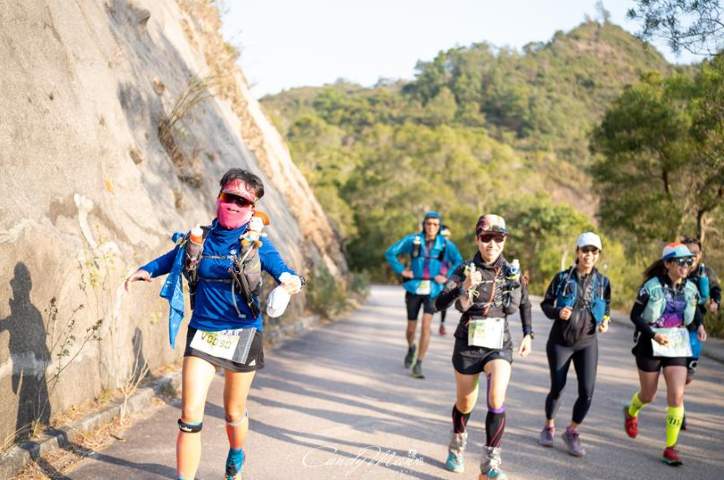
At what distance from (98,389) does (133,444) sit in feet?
2.49

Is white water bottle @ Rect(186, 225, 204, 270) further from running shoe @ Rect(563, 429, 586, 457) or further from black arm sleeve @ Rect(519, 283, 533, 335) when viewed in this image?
running shoe @ Rect(563, 429, 586, 457)

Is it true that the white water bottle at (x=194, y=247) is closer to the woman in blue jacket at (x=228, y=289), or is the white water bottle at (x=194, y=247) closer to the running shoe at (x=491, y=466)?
the woman in blue jacket at (x=228, y=289)

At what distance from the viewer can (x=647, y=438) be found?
261 inches

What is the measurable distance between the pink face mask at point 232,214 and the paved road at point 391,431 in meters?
1.87

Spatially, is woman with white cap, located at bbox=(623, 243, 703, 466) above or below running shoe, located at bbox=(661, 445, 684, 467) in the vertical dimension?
above

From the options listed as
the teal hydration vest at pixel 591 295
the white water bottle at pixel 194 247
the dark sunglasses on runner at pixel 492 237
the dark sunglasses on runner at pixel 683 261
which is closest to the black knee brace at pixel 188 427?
the white water bottle at pixel 194 247

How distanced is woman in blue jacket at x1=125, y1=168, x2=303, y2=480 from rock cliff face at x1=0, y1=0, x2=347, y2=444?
3.96 feet

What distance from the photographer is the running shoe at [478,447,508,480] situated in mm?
5031

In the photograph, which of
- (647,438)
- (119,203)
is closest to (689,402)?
(647,438)

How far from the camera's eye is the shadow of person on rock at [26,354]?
15.9ft

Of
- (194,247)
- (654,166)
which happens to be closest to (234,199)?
(194,247)

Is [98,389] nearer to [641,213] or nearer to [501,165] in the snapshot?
[641,213]

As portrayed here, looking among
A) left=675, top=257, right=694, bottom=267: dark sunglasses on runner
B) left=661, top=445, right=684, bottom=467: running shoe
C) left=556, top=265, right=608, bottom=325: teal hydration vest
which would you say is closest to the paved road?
left=661, top=445, right=684, bottom=467: running shoe

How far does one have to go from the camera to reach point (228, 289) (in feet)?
14.5
